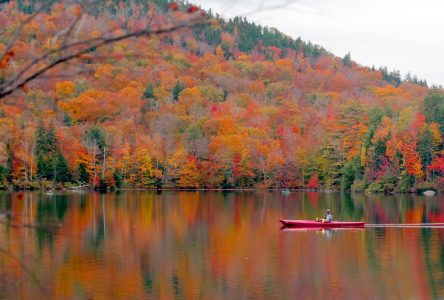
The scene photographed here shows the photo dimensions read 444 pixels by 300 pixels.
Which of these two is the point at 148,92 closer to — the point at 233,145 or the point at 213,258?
the point at 233,145

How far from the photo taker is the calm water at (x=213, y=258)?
2373 centimetres

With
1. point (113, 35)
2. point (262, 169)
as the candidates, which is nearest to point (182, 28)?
point (113, 35)

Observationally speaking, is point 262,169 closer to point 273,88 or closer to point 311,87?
point 273,88

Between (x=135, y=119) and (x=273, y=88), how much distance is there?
5097 centimetres

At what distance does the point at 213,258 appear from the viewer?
30.9 meters

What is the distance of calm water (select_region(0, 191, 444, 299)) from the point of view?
2373cm

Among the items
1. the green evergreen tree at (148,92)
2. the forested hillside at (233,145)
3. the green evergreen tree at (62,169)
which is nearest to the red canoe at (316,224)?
the forested hillside at (233,145)

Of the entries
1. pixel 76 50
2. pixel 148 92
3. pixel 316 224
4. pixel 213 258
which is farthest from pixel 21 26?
pixel 148 92

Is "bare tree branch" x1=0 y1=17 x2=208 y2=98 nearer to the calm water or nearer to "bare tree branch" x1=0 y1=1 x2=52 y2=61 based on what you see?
"bare tree branch" x1=0 y1=1 x2=52 y2=61

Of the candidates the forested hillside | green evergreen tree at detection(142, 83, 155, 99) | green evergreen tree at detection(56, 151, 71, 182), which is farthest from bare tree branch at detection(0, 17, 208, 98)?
green evergreen tree at detection(142, 83, 155, 99)

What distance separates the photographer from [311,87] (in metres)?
171

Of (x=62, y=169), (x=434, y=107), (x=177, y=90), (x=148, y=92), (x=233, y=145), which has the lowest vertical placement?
(x=62, y=169)

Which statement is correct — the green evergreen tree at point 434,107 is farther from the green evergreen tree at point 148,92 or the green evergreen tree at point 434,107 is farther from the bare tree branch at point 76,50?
the bare tree branch at point 76,50

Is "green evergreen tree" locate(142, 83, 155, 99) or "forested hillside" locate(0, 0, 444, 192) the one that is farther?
"green evergreen tree" locate(142, 83, 155, 99)
